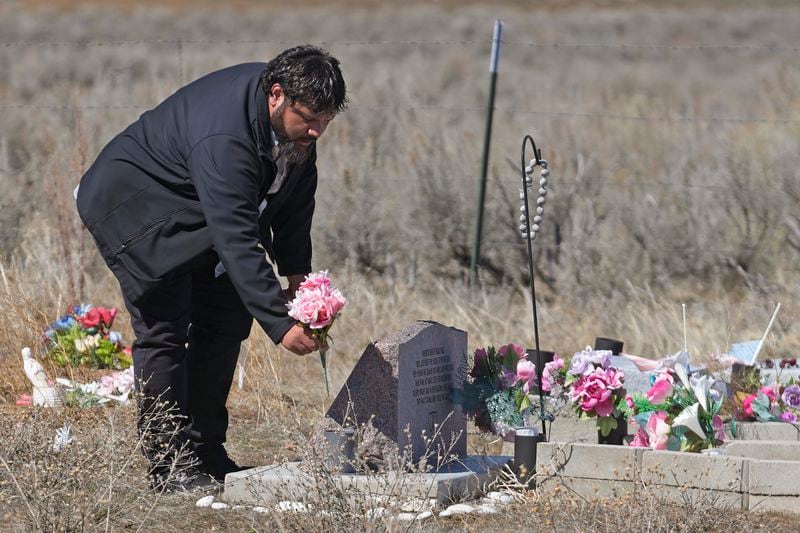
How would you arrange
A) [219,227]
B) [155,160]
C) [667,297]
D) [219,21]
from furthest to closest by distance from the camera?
1. [219,21]
2. [667,297]
3. [155,160]
4. [219,227]

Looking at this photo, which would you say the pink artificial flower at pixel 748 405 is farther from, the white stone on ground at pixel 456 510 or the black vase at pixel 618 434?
the white stone on ground at pixel 456 510

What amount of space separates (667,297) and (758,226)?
52.3 inches

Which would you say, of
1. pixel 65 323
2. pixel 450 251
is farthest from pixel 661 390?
pixel 450 251

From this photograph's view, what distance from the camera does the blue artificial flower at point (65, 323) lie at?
705 cm

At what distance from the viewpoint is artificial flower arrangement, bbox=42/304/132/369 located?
7.02 meters

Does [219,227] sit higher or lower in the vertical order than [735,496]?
higher

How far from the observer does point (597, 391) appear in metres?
5.28

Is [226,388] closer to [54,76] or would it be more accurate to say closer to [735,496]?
[735,496]

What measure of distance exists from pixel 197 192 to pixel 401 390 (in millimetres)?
1152

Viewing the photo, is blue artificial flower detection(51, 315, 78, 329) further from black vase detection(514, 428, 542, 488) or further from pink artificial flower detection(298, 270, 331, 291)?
black vase detection(514, 428, 542, 488)

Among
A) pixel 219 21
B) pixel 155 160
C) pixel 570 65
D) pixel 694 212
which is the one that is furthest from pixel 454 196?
pixel 219 21

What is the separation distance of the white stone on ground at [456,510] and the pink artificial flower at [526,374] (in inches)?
31.4

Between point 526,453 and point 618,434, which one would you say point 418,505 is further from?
point 618,434

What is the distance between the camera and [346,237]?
34.1 ft
